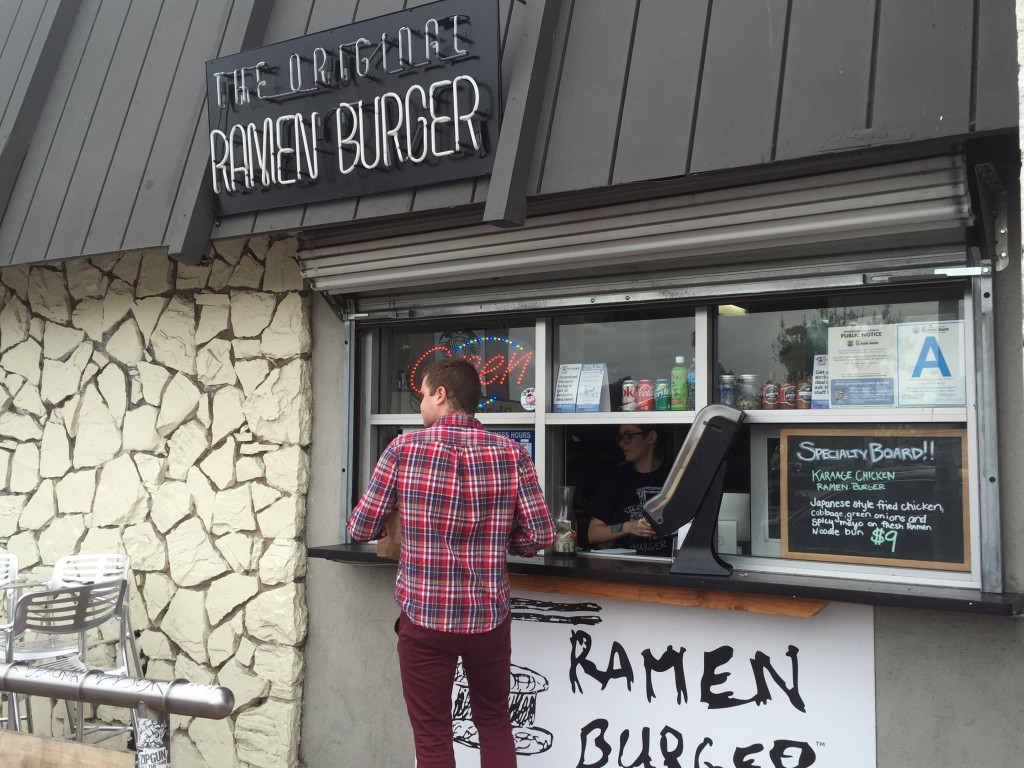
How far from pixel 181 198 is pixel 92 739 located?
336 cm

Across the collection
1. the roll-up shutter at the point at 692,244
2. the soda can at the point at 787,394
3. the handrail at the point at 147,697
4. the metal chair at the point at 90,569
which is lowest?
the metal chair at the point at 90,569

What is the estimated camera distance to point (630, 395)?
174 inches

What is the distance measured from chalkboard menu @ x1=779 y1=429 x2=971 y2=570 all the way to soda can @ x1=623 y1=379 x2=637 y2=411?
742mm

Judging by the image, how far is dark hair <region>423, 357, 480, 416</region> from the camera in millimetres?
3691

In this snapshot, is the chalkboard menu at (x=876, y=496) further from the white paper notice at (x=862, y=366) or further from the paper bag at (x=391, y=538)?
the paper bag at (x=391, y=538)

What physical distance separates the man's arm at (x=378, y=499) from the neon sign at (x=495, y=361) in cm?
117

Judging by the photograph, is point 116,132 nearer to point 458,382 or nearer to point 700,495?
point 458,382

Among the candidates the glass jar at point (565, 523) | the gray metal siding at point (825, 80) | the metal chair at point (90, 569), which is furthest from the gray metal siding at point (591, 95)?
the metal chair at point (90, 569)

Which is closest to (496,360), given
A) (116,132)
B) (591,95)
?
(591,95)

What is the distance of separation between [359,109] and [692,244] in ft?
5.64

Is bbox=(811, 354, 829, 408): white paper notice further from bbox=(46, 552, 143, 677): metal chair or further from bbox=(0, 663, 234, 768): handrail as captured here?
bbox=(46, 552, 143, 677): metal chair

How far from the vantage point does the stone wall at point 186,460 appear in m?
4.99

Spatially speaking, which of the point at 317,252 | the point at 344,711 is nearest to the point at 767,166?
the point at 317,252

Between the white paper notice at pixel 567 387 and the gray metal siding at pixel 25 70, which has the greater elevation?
the gray metal siding at pixel 25 70
